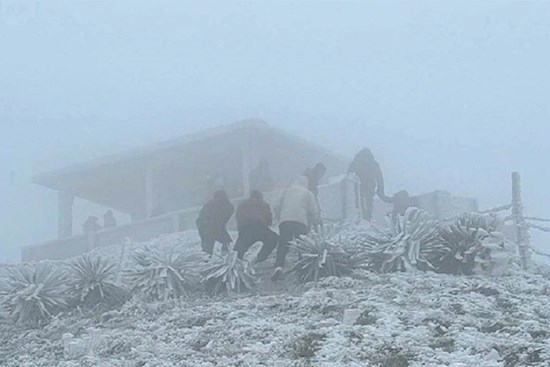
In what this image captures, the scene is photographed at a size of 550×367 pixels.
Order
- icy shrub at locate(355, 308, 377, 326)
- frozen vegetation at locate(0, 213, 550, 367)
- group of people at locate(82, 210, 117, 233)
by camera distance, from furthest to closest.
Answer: group of people at locate(82, 210, 117, 233), icy shrub at locate(355, 308, 377, 326), frozen vegetation at locate(0, 213, 550, 367)

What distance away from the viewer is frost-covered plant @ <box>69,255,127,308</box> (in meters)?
16.3

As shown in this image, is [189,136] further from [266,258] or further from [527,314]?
[527,314]

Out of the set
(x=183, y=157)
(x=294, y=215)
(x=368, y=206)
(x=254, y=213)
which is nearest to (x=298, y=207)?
(x=294, y=215)

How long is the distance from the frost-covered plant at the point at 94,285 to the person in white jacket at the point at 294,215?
97.4 inches

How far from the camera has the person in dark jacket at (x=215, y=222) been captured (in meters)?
18.1

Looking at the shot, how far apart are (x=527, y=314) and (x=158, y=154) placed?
17162mm

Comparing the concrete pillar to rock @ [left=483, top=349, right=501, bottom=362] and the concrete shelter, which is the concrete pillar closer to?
the concrete shelter

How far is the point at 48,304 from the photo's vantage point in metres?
16.0

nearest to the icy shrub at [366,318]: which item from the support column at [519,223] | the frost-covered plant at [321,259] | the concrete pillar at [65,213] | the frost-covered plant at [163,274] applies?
the frost-covered plant at [321,259]

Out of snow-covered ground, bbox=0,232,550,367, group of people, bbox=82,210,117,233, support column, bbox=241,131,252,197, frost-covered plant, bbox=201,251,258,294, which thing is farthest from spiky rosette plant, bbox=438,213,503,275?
Result: group of people, bbox=82,210,117,233

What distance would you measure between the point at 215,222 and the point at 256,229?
1.21 m

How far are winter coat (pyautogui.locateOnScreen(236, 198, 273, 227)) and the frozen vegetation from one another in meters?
0.77

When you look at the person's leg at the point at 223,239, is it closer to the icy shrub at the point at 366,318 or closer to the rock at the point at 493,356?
the icy shrub at the point at 366,318

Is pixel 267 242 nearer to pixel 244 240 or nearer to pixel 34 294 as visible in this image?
pixel 244 240
